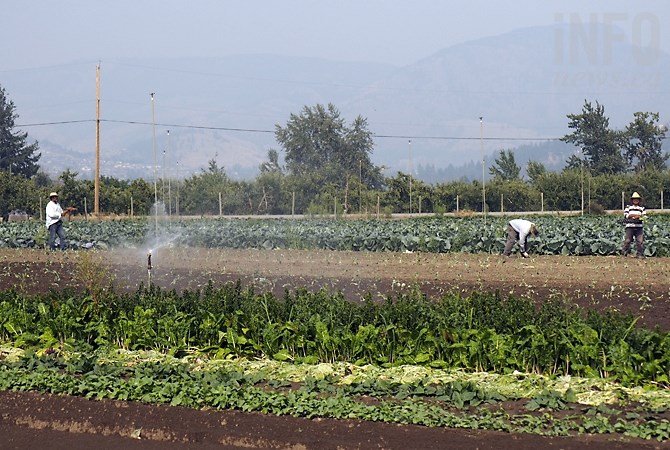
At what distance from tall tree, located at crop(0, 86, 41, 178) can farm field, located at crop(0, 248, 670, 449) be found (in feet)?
180

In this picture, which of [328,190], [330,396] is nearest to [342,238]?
[330,396]

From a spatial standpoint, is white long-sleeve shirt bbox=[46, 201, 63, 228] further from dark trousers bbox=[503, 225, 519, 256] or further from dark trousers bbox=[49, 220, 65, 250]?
dark trousers bbox=[503, 225, 519, 256]

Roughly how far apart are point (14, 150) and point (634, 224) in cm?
6755

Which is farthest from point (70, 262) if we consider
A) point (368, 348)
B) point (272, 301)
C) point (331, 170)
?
point (331, 170)

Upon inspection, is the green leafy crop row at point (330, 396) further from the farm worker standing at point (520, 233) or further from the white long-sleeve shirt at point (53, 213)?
the white long-sleeve shirt at point (53, 213)

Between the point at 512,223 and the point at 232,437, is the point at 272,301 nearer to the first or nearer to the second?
the point at 232,437

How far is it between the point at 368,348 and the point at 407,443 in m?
2.47

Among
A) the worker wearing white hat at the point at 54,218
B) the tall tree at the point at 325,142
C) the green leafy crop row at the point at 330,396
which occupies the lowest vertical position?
the green leafy crop row at the point at 330,396

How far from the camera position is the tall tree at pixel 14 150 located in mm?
78500

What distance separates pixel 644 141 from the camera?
7056 cm

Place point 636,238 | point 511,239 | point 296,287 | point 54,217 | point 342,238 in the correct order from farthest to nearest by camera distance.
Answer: point 342,238, point 54,217, point 511,239, point 636,238, point 296,287

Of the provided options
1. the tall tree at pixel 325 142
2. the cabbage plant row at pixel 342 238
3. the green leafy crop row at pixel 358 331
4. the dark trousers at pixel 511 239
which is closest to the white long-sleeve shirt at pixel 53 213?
the cabbage plant row at pixel 342 238

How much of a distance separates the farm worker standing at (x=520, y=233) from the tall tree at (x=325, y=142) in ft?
146

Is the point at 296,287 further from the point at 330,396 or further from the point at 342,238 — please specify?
the point at 342,238
